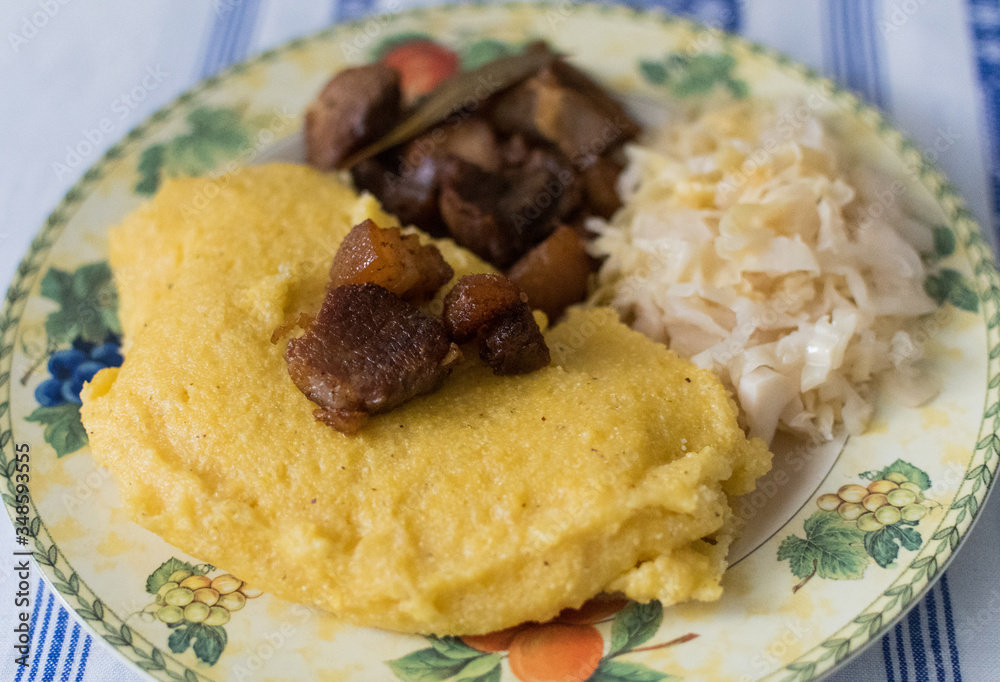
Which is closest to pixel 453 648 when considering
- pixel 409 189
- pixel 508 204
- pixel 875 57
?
pixel 508 204

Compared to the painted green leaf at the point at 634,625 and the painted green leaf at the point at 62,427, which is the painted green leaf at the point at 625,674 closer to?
the painted green leaf at the point at 634,625

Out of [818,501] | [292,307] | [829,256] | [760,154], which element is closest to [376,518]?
[292,307]

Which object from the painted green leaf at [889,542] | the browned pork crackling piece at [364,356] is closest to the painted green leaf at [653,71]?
the browned pork crackling piece at [364,356]

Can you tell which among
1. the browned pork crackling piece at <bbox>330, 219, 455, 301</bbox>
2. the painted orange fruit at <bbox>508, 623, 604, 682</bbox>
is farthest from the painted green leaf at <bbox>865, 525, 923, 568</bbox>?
the browned pork crackling piece at <bbox>330, 219, 455, 301</bbox>

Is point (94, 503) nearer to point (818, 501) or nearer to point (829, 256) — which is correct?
point (818, 501)

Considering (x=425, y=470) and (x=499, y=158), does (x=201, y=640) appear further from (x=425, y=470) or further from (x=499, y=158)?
(x=499, y=158)

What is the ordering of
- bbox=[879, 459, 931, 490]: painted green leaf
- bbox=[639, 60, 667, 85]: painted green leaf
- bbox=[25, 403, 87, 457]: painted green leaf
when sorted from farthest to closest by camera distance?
bbox=[639, 60, 667, 85]: painted green leaf < bbox=[25, 403, 87, 457]: painted green leaf < bbox=[879, 459, 931, 490]: painted green leaf

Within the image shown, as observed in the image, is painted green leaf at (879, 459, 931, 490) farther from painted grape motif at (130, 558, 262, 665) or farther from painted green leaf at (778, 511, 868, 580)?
painted grape motif at (130, 558, 262, 665)

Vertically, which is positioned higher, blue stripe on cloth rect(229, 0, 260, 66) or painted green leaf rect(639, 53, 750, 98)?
blue stripe on cloth rect(229, 0, 260, 66)

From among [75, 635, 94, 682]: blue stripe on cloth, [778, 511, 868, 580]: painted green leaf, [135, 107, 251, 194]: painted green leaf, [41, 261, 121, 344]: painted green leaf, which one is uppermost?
[135, 107, 251, 194]: painted green leaf
